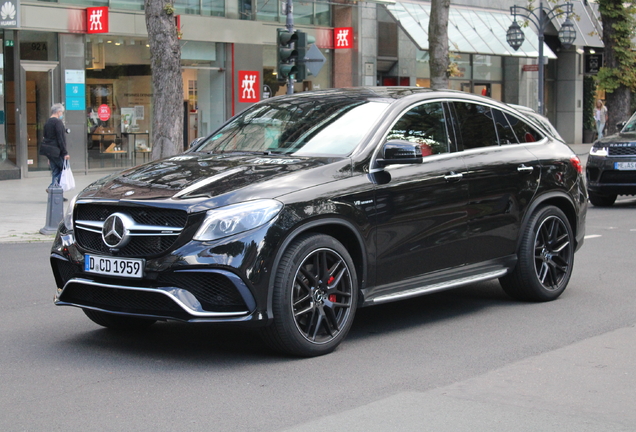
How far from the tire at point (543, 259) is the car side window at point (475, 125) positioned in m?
0.76

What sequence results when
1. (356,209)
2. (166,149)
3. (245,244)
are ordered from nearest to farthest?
(245,244), (356,209), (166,149)

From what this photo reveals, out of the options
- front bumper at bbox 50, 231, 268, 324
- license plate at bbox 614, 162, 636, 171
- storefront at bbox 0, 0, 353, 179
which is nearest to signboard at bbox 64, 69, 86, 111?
storefront at bbox 0, 0, 353, 179

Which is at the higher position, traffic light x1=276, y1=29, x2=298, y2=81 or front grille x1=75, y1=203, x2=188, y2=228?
traffic light x1=276, y1=29, x2=298, y2=81

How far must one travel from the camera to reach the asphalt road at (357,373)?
15.4 feet

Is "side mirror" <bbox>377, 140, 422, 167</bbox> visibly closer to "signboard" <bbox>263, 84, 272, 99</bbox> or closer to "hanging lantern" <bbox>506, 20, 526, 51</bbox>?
"signboard" <bbox>263, 84, 272, 99</bbox>

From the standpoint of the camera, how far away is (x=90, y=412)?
15.8 feet

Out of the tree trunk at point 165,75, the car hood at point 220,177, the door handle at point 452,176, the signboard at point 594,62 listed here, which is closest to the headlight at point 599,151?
the tree trunk at point 165,75

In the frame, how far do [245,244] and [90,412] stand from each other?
1.31 metres

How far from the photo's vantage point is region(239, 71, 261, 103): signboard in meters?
27.0

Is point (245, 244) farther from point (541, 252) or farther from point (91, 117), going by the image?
point (91, 117)

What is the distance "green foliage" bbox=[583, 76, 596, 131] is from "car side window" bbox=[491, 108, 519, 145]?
111 ft

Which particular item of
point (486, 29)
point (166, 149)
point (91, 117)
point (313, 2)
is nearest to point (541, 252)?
point (166, 149)

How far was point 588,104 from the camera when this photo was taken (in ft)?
133

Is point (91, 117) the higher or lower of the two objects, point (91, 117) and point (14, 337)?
the higher
